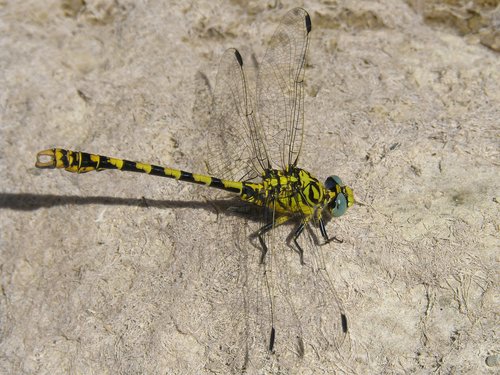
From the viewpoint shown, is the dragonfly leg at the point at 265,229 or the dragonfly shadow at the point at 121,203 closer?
the dragonfly leg at the point at 265,229

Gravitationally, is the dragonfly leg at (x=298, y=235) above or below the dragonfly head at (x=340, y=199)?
below

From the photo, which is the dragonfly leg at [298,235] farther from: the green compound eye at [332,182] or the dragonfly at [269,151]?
the green compound eye at [332,182]

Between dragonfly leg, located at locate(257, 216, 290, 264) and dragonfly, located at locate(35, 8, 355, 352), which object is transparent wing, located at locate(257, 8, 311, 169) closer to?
dragonfly, located at locate(35, 8, 355, 352)

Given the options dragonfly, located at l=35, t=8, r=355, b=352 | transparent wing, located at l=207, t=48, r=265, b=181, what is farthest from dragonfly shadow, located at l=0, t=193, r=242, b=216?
transparent wing, located at l=207, t=48, r=265, b=181

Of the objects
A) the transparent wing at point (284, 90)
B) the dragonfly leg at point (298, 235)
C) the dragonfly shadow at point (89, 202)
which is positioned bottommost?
the dragonfly shadow at point (89, 202)

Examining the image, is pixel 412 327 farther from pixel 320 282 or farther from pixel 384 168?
Result: pixel 384 168

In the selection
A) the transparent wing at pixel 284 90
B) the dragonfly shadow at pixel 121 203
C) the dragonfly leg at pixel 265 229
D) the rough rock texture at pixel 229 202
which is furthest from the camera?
the transparent wing at pixel 284 90

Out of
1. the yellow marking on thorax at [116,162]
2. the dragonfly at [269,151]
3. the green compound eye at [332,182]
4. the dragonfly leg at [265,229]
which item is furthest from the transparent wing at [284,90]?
the yellow marking on thorax at [116,162]
